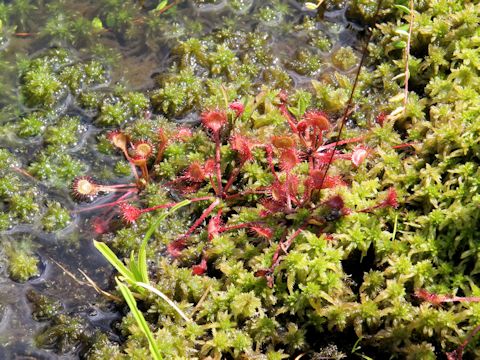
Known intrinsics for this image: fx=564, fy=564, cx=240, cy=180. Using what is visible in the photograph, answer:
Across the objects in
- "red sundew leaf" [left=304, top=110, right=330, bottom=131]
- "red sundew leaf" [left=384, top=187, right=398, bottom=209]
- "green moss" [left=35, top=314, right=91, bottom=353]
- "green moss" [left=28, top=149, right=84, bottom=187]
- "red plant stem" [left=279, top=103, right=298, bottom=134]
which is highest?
"red sundew leaf" [left=304, top=110, right=330, bottom=131]

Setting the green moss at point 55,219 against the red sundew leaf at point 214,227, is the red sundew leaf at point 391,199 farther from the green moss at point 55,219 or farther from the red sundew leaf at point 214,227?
the green moss at point 55,219

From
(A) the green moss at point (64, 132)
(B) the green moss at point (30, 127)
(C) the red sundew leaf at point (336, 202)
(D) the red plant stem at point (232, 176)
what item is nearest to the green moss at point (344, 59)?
(D) the red plant stem at point (232, 176)

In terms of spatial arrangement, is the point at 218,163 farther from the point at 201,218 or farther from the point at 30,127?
the point at 30,127

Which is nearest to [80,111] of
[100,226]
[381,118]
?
[100,226]

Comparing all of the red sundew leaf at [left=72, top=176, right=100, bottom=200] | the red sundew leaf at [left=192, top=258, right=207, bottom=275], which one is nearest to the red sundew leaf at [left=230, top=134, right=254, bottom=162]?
the red sundew leaf at [left=192, top=258, right=207, bottom=275]

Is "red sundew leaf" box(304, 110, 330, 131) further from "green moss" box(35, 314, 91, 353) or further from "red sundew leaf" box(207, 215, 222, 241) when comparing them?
"green moss" box(35, 314, 91, 353)

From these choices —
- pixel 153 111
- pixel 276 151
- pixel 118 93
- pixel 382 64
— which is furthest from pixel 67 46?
pixel 382 64
